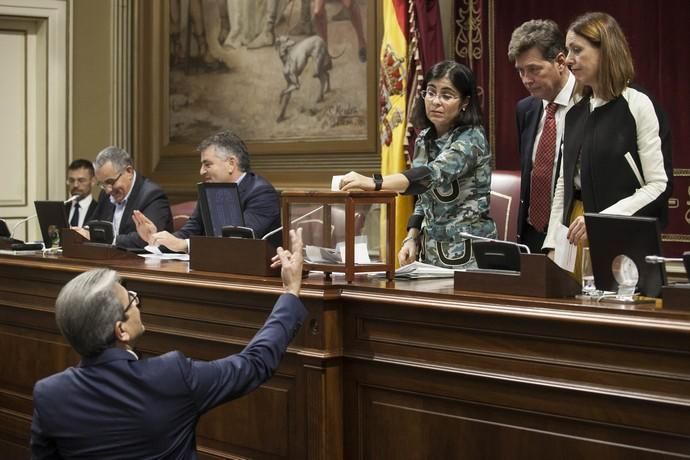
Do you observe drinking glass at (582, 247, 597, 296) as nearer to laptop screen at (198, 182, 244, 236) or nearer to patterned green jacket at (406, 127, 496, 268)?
patterned green jacket at (406, 127, 496, 268)

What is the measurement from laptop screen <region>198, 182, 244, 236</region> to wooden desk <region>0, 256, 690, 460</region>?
0.26m

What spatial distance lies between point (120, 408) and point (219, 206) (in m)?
2.02

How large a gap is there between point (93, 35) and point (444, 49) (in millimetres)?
3775

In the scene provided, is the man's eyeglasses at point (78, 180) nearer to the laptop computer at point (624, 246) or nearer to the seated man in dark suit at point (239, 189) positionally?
the seated man in dark suit at point (239, 189)

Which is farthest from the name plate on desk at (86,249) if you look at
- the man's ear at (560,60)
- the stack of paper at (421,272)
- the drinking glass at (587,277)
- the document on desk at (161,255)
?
the drinking glass at (587,277)

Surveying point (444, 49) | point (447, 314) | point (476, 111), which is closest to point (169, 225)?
point (444, 49)

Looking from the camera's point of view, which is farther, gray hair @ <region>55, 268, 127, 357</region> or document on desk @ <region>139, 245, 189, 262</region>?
document on desk @ <region>139, 245, 189, 262</region>

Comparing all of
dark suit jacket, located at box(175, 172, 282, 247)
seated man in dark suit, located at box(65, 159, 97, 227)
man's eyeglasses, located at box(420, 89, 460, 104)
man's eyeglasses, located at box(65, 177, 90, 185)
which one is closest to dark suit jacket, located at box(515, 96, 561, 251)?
man's eyeglasses, located at box(420, 89, 460, 104)

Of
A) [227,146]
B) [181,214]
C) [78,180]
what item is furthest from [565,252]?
[78,180]

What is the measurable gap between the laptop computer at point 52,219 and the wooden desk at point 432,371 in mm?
1221

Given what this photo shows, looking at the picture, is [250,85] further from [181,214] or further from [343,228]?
[343,228]

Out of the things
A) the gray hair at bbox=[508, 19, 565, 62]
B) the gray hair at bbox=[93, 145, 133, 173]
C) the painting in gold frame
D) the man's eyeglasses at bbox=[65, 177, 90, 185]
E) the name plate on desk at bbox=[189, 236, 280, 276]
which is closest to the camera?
the name plate on desk at bbox=[189, 236, 280, 276]

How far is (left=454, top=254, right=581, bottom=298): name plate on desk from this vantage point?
3.20 meters

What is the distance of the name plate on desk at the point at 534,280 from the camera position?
10.5 feet
